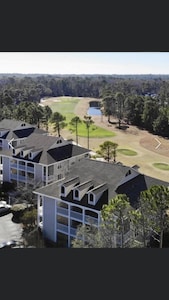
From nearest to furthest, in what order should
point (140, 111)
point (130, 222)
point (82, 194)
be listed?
point (130, 222), point (82, 194), point (140, 111)

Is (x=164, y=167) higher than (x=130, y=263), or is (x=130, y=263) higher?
(x=130, y=263)

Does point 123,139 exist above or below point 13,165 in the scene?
above

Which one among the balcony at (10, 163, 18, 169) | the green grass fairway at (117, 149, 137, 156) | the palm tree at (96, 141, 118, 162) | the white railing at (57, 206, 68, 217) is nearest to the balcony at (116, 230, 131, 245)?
the white railing at (57, 206, 68, 217)

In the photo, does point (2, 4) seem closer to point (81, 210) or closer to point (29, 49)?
point (29, 49)

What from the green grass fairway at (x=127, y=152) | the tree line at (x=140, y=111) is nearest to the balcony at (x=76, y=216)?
the green grass fairway at (x=127, y=152)

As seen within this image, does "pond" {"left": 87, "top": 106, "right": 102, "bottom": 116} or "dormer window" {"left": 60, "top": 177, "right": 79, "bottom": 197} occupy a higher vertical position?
"pond" {"left": 87, "top": 106, "right": 102, "bottom": 116}

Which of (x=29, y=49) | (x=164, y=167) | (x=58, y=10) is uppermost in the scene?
(x=58, y=10)

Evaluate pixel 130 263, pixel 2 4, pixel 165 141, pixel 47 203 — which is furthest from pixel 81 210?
pixel 165 141

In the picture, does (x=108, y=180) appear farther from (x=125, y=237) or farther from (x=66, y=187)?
(x=125, y=237)

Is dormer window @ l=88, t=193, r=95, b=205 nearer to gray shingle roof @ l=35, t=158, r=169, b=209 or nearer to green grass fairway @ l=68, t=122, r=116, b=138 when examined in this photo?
gray shingle roof @ l=35, t=158, r=169, b=209

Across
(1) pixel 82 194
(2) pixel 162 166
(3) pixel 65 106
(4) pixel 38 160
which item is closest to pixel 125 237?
(1) pixel 82 194

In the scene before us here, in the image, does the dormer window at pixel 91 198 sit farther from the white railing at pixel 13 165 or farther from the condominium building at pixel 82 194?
the white railing at pixel 13 165
